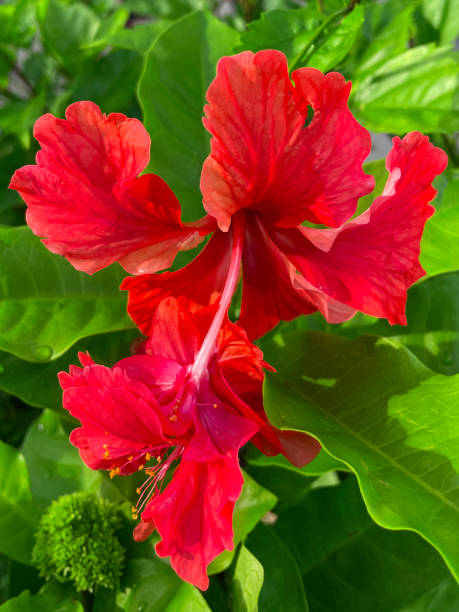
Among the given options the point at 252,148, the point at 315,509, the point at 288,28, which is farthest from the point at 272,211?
the point at 315,509

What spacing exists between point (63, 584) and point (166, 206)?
1.31ft

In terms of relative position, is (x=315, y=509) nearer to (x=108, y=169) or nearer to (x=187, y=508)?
(x=187, y=508)

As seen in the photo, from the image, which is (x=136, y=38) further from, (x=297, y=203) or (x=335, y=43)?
(x=297, y=203)

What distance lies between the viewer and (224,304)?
1.63 feet

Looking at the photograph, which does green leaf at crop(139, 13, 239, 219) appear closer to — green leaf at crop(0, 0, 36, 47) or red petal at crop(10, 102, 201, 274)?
red petal at crop(10, 102, 201, 274)

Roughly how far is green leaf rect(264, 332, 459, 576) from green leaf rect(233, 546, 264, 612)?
15 centimetres

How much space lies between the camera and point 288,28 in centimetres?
60

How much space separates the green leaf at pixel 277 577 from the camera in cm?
63

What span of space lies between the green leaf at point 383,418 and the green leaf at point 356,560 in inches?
8.3

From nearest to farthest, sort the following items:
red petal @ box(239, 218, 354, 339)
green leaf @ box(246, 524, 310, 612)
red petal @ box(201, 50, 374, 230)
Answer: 1. red petal @ box(201, 50, 374, 230)
2. red petal @ box(239, 218, 354, 339)
3. green leaf @ box(246, 524, 310, 612)

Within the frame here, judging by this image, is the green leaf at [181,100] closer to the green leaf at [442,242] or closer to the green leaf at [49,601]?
the green leaf at [442,242]

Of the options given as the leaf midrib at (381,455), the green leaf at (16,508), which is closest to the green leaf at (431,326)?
the leaf midrib at (381,455)

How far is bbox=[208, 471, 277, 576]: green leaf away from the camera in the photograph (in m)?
0.58

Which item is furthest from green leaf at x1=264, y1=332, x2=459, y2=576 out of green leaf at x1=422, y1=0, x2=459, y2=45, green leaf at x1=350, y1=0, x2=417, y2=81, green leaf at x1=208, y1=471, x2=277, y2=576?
green leaf at x1=422, y1=0, x2=459, y2=45
